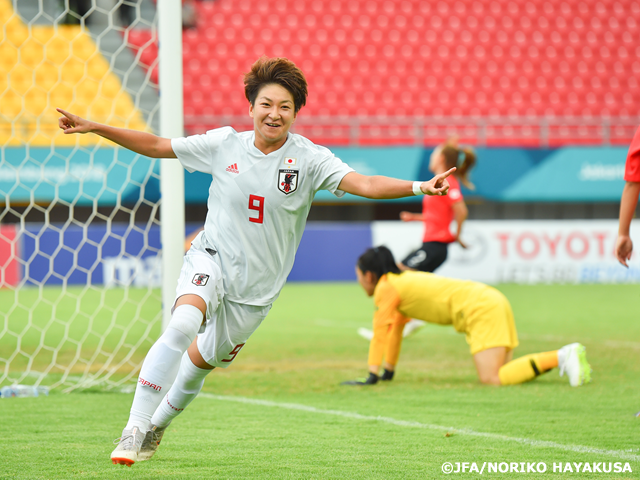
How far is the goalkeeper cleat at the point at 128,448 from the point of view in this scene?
275 cm

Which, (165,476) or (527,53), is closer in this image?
(165,476)

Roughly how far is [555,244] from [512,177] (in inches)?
62.6

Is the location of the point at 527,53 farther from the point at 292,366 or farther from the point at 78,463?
the point at 78,463

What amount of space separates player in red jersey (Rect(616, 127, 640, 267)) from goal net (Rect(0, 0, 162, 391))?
355 cm

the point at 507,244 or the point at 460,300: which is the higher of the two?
the point at 460,300

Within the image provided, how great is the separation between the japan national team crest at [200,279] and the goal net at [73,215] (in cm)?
256

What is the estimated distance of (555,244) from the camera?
14.9m

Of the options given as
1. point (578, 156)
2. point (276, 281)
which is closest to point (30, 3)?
point (578, 156)

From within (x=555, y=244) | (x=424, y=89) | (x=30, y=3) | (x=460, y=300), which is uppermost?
(x=30, y=3)

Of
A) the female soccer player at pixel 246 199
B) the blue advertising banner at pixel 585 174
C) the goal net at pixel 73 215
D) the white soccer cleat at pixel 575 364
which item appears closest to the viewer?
the female soccer player at pixel 246 199

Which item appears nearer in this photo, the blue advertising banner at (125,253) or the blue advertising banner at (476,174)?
the blue advertising banner at (125,253)

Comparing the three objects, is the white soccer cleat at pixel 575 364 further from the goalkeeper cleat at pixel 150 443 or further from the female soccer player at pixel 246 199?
the goalkeeper cleat at pixel 150 443

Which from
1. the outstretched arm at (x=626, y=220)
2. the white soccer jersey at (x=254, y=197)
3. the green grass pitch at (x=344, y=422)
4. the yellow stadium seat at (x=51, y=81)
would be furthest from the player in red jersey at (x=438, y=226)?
the yellow stadium seat at (x=51, y=81)

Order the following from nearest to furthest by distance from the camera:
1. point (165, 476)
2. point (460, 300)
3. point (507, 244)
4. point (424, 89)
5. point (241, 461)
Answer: point (165, 476) → point (241, 461) → point (460, 300) → point (507, 244) → point (424, 89)
